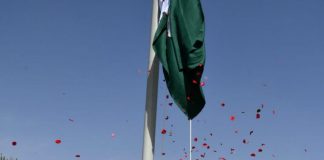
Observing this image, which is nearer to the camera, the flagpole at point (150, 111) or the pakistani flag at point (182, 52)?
the flagpole at point (150, 111)

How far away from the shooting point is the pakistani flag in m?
4.97

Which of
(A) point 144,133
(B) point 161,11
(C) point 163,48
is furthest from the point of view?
(B) point 161,11

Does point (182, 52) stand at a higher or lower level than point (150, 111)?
higher

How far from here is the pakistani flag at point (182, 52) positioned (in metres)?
4.97

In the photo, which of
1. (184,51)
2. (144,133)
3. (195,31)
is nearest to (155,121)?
(144,133)

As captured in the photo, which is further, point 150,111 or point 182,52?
point 182,52

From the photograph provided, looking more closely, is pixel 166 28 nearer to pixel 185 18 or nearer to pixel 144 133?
pixel 185 18

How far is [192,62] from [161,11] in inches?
32.3

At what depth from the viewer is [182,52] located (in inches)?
Result: 200

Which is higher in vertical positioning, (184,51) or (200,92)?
(184,51)

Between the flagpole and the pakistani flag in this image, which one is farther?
the pakistani flag

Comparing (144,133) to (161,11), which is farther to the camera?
(161,11)

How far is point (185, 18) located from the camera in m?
5.24

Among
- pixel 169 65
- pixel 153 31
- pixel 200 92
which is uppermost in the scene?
pixel 153 31
